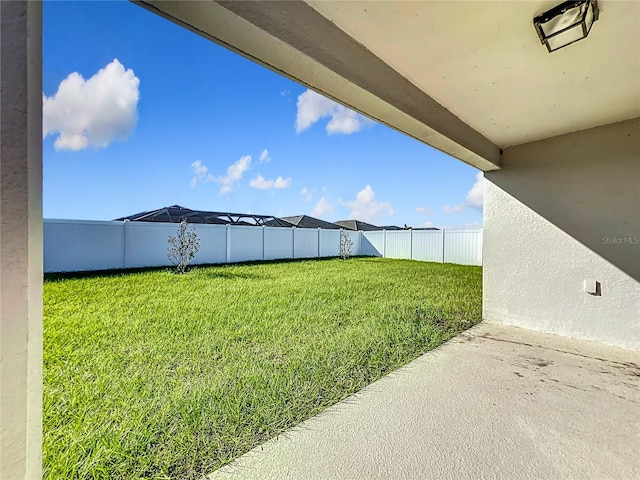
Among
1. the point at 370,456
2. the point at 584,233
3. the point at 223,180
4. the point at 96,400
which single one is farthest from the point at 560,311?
the point at 223,180

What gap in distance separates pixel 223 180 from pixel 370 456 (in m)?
14.6

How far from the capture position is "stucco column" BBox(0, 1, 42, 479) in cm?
70

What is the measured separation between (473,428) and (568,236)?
2721 millimetres

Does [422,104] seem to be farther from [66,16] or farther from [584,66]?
[66,16]

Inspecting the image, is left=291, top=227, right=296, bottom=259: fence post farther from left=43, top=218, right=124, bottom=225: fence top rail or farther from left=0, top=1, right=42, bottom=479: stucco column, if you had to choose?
left=0, top=1, right=42, bottom=479: stucco column

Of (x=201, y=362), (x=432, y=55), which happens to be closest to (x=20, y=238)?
(x=201, y=362)

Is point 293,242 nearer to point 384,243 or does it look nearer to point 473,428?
point 384,243

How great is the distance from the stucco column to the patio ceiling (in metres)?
0.59

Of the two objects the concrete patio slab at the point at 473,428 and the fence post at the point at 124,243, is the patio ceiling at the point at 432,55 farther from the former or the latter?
the fence post at the point at 124,243

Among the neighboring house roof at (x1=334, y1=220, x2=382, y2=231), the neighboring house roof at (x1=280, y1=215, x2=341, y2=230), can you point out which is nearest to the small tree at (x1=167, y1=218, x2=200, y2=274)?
the neighboring house roof at (x1=280, y1=215, x2=341, y2=230)

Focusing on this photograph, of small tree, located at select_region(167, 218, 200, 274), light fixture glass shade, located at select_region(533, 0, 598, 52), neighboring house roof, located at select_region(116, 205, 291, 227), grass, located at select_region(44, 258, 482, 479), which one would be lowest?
grass, located at select_region(44, 258, 482, 479)

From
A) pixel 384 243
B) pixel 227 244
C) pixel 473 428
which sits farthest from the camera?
pixel 384 243

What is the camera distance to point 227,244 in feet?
34.1

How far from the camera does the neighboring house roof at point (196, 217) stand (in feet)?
35.6
